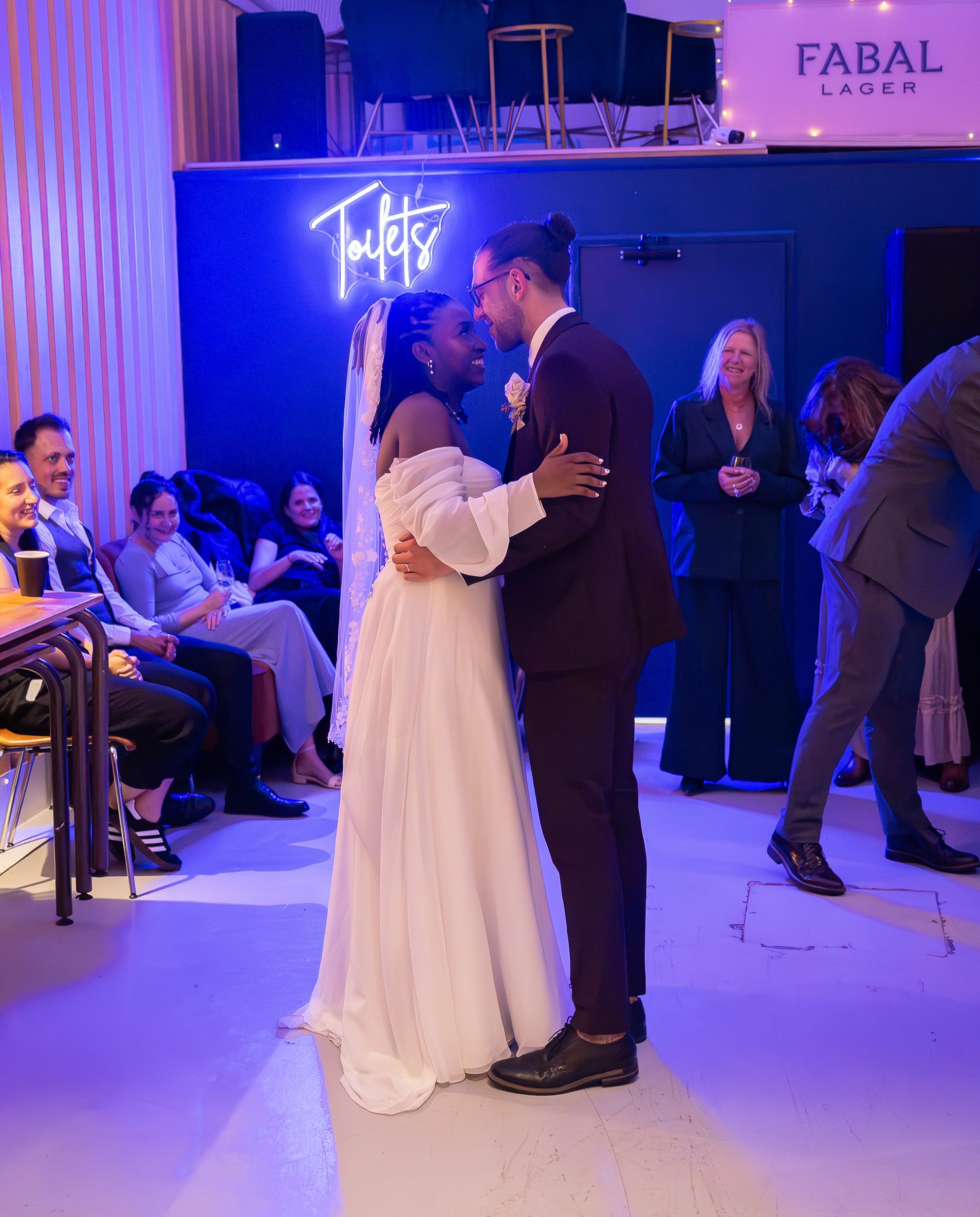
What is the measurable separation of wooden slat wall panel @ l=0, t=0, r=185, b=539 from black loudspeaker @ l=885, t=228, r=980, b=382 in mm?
3378

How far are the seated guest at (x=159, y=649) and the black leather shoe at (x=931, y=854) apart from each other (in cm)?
205

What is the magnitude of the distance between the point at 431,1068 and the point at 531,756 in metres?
0.66

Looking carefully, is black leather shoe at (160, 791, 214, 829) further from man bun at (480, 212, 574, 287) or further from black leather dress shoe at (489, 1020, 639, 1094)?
man bun at (480, 212, 574, 287)

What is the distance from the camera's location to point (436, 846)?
7.48 ft

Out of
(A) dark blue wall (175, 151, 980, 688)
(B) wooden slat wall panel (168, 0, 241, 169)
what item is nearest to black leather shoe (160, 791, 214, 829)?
(A) dark blue wall (175, 151, 980, 688)

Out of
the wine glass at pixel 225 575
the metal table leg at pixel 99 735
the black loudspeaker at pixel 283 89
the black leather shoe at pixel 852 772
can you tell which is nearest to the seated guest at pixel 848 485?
the black leather shoe at pixel 852 772

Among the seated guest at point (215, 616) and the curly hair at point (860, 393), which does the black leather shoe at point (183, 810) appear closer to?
the seated guest at point (215, 616)

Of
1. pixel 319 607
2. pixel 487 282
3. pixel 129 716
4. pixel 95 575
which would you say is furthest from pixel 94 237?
pixel 487 282

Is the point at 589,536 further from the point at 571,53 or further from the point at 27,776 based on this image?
the point at 571,53

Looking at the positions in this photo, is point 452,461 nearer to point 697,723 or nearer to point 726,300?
point 697,723

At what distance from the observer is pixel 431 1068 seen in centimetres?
228

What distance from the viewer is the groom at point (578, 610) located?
7.05 feet

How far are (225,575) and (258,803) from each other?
1.12 meters

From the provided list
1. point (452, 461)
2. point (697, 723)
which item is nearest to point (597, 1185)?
point (452, 461)
